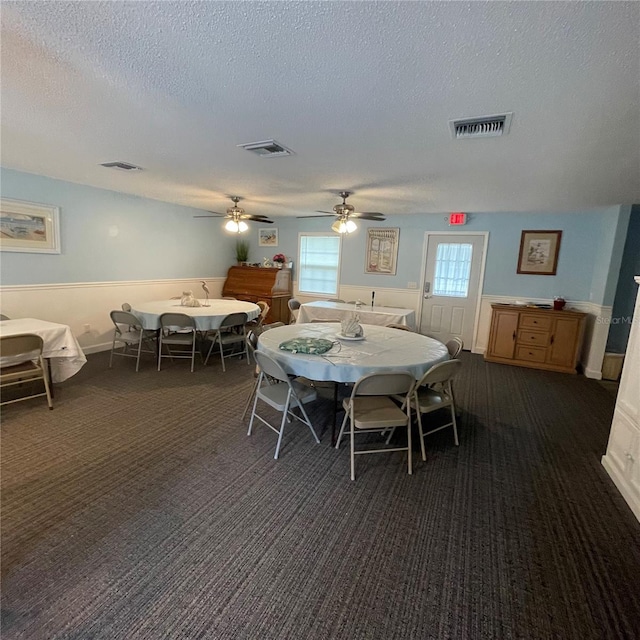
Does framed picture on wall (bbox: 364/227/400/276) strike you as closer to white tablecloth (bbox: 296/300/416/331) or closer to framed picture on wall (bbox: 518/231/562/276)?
white tablecloth (bbox: 296/300/416/331)

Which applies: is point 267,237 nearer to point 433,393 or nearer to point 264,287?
→ point 264,287

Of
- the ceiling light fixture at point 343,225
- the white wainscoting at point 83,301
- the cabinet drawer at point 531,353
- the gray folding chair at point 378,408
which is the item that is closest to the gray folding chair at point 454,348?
the gray folding chair at point 378,408

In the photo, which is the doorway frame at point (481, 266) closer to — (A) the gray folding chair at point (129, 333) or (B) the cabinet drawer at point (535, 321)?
(B) the cabinet drawer at point (535, 321)

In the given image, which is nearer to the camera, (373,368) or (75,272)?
(373,368)

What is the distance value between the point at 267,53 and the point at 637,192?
4.24m

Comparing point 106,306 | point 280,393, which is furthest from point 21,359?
point 280,393

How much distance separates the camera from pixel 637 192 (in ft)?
12.0

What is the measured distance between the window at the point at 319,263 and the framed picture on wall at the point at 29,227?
413 cm

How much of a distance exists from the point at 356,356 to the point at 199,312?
2.74 meters

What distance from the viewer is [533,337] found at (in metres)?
5.08

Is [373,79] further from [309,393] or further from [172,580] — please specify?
Answer: [172,580]

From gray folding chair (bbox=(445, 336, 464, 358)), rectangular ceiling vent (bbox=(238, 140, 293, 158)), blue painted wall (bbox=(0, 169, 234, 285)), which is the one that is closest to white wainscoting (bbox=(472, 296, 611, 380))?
gray folding chair (bbox=(445, 336, 464, 358))

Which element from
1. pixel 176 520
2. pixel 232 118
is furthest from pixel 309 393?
pixel 232 118

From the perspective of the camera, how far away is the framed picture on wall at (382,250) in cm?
629
